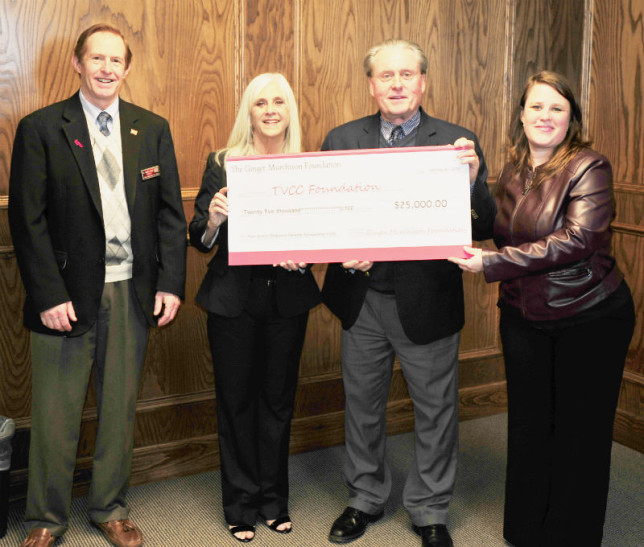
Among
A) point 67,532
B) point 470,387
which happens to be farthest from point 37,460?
point 470,387

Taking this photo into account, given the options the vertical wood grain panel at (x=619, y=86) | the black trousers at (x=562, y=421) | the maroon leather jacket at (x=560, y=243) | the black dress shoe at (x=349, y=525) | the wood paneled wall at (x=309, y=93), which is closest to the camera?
the maroon leather jacket at (x=560, y=243)

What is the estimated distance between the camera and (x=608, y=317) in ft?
8.00

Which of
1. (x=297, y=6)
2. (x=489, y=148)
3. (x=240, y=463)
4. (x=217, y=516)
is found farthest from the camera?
(x=489, y=148)

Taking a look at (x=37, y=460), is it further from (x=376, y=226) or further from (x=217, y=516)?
(x=376, y=226)

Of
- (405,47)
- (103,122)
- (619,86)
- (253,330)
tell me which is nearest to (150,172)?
(103,122)

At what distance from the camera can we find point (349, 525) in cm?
286

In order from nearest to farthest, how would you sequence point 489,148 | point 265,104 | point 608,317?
point 608,317 < point 265,104 < point 489,148

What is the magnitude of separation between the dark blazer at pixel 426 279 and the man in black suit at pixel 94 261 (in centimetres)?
61

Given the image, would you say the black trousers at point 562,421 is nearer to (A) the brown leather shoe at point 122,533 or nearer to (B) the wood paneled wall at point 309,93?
(B) the wood paneled wall at point 309,93

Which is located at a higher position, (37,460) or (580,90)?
(580,90)

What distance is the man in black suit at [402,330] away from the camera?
2566 mm

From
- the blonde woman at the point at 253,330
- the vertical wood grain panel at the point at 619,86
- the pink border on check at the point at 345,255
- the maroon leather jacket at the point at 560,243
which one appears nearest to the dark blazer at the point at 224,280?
the blonde woman at the point at 253,330

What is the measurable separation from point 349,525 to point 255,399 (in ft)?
1.87

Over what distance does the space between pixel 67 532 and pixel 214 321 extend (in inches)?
38.1
